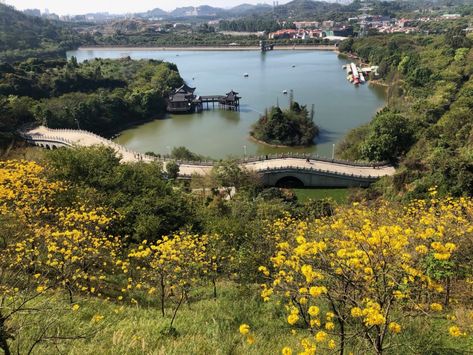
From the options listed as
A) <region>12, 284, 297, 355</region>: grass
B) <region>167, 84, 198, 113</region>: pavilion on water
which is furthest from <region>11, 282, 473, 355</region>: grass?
<region>167, 84, 198, 113</region>: pavilion on water

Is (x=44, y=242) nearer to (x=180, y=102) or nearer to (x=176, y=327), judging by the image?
(x=176, y=327)

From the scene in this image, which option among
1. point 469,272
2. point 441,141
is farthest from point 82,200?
point 441,141

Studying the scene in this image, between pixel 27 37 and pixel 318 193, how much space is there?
11624cm

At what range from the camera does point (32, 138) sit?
40.4 metres

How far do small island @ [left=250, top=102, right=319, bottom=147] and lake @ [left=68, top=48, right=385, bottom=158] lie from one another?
89 cm

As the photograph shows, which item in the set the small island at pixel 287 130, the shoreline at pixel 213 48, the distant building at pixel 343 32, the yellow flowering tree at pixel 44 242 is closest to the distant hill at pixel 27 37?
the shoreline at pixel 213 48

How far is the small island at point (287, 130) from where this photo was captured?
38.9m

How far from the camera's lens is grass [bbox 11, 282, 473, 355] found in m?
5.73

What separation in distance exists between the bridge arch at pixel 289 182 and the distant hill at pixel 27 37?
8290 cm

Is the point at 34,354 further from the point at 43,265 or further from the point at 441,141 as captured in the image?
the point at 441,141

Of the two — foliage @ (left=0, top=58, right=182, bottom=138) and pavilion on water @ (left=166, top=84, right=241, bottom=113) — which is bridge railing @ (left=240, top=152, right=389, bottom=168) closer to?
foliage @ (left=0, top=58, right=182, bottom=138)

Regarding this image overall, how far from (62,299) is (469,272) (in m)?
8.52

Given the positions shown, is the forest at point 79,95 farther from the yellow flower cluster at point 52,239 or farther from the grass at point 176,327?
the grass at point 176,327

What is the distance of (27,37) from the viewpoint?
112 metres
